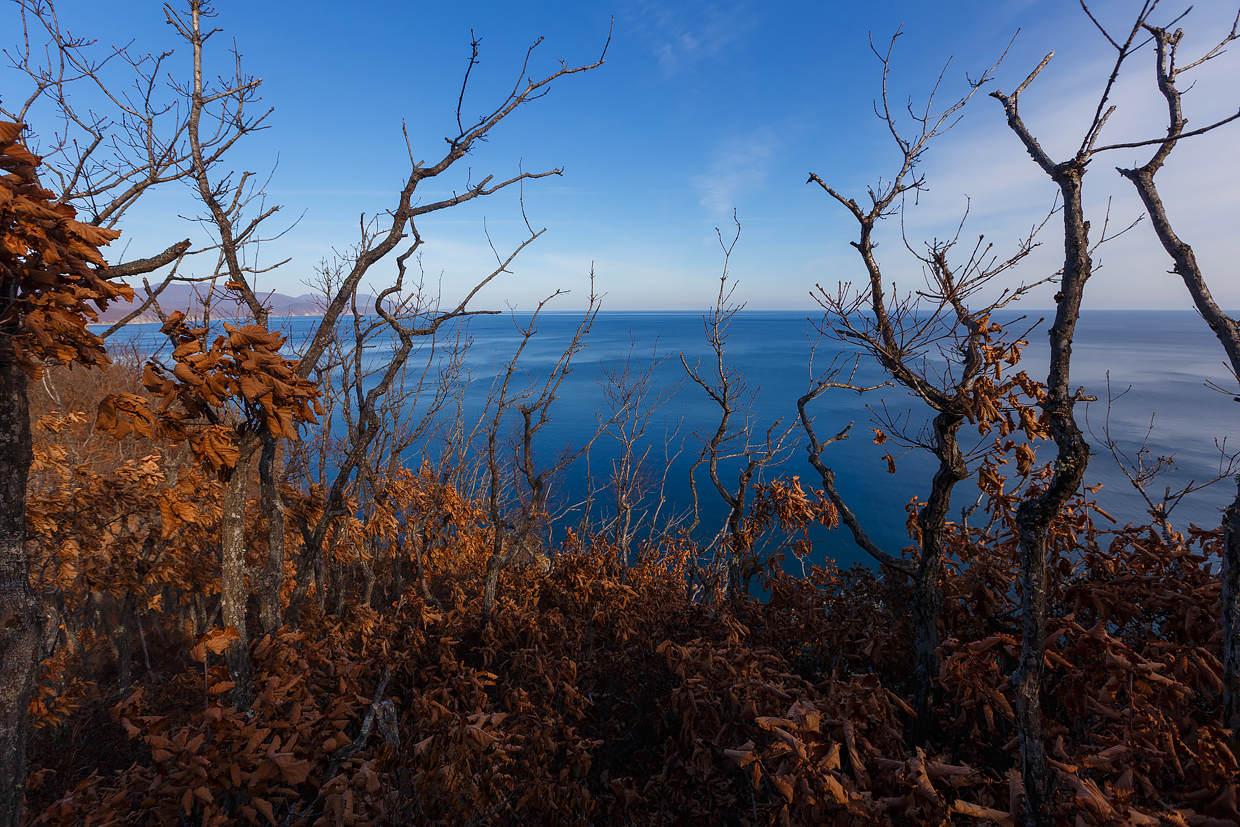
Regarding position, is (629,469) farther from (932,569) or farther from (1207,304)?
(1207,304)

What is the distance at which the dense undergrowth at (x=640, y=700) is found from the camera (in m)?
2.28

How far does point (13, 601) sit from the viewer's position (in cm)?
234

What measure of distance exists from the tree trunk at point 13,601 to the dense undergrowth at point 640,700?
0.89 ft

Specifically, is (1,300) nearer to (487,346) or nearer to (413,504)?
(413,504)

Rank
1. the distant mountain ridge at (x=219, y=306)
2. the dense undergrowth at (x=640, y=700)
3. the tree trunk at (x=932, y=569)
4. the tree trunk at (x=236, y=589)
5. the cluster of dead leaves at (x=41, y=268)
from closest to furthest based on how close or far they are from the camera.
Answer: the cluster of dead leaves at (x=41, y=268), the dense undergrowth at (x=640, y=700), the tree trunk at (x=236, y=589), the tree trunk at (x=932, y=569), the distant mountain ridge at (x=219, y=306)

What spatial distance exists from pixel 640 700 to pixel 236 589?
3.65m

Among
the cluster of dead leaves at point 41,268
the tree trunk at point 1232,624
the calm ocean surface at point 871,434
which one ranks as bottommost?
the calm ocean surface at point 871,434

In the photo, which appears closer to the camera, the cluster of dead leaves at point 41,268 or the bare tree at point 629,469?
the cluster of dead leaves at point 41,268

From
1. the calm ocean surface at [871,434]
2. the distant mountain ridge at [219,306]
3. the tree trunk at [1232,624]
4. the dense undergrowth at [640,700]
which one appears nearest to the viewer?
the dense undergrowth at [640,700]

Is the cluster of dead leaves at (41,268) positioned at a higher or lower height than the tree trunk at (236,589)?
higher

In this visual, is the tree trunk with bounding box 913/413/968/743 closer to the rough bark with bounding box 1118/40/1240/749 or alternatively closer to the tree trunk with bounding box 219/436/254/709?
the rough bark with bounding box 1118/40/1240/749

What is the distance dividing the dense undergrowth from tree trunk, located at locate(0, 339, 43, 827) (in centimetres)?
27

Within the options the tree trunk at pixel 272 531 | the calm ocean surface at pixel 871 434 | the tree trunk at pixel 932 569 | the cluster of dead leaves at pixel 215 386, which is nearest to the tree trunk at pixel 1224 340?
the tree trunk at pixel 932 569

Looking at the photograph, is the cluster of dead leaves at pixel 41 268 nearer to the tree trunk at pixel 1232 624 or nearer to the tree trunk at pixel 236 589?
the tree trunk at pixel 236 589
